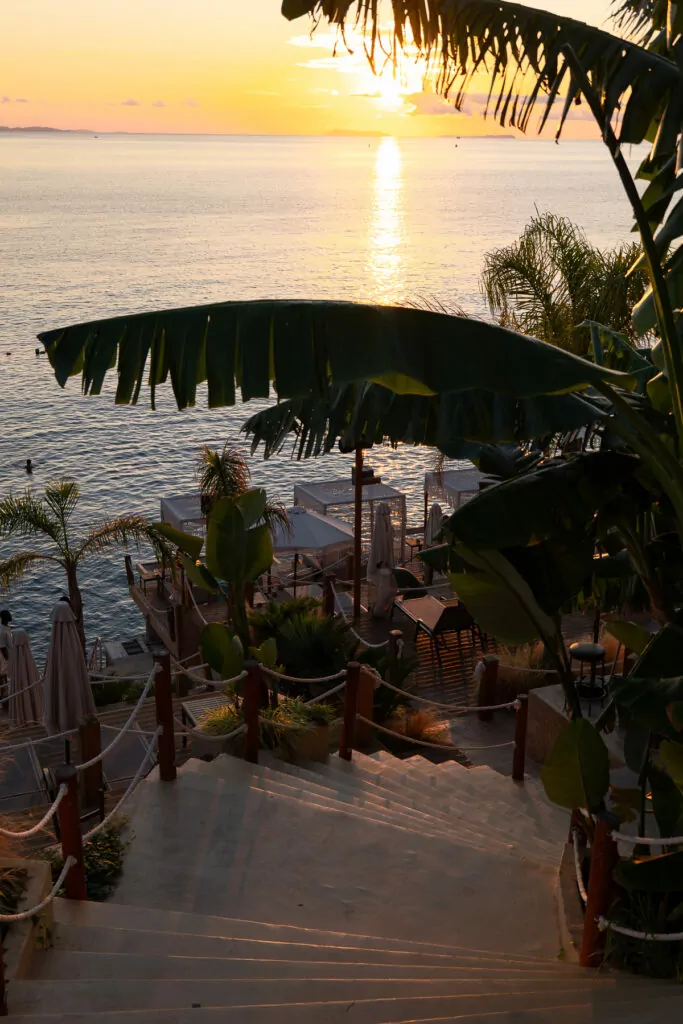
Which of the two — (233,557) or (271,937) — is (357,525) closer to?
(233,557)

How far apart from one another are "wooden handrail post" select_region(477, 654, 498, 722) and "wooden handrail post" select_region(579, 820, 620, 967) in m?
6.02

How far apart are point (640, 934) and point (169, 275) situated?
3255 inches

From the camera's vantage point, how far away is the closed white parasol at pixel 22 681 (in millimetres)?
12203

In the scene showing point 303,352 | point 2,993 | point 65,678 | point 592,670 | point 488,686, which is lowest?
point 488,686

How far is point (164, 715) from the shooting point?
6.89 meters

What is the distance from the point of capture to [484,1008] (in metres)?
4.32

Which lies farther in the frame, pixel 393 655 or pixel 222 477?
pixel 222 477

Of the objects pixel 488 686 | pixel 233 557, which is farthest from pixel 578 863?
pixel 488 686

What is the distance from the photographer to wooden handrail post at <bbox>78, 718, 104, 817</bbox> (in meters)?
8.61

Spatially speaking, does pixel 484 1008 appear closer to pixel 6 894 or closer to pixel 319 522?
pixel 6 894

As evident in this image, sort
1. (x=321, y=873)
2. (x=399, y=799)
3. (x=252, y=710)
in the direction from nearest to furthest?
(x=321, y=873) < (x=252, y=710) < (x=399, y=799)

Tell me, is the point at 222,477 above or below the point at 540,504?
below

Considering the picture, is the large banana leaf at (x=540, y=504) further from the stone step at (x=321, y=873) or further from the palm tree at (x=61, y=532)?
the palm tree at (x=61, y=532)

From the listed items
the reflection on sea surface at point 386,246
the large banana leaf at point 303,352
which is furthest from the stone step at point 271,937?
the reflection on sea surface at point 386,246
